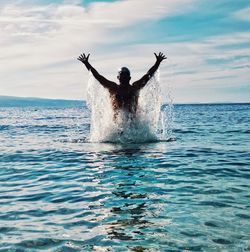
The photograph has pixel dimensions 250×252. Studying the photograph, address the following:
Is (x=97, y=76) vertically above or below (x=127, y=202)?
above

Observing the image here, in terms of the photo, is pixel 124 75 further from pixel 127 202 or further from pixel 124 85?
pixel 127 202

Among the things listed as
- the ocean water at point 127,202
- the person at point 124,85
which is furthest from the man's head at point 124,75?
the ocean water at point 127,202

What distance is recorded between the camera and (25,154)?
648 inches

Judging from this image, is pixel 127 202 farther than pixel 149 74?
No

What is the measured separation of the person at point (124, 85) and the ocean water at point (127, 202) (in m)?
3.39

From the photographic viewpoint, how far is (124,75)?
16906 millimetres

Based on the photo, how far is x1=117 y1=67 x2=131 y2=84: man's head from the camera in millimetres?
16859

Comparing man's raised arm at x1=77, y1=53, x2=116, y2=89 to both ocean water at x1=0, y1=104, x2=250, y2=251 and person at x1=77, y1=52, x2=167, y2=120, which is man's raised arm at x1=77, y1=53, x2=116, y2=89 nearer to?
person at x1=77, y1=52, x2=167, y2=120

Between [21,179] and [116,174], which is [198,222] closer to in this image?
[116,174]

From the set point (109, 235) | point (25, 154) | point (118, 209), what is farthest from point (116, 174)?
point (25, 154)

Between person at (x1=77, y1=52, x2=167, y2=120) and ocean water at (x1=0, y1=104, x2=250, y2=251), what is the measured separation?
3393mm

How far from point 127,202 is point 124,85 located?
965 cm

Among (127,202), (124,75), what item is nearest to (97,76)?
(124,75)

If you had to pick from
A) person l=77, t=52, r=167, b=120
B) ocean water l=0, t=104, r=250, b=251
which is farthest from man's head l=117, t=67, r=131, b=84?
ocean water l=0, t=104, r=250, b=251
